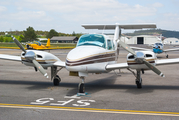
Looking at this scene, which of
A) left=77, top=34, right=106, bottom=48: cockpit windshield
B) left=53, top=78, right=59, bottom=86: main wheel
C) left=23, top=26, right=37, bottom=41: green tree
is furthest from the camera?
left=23, top=26, right=37, bottom=41: green tree

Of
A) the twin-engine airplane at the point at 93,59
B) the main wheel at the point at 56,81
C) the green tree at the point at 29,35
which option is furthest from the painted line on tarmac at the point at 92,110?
the green tree at the point at 29,35

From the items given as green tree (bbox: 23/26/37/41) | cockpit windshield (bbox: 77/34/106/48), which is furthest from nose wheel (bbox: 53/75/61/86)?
green tree (bbox: 23/26/37/41)

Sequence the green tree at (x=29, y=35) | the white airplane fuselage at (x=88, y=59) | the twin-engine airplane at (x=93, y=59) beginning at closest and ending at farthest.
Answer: the white airplane fuselage at (x=88, y=59) < the twin-engine airplane at (x=93, y=59) < the green tree at (x=29, y=35)

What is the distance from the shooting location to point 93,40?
11492 mm

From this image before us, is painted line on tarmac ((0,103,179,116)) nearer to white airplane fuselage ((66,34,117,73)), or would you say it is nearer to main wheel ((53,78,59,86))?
white airplane fuselage ((66,34,117,73))

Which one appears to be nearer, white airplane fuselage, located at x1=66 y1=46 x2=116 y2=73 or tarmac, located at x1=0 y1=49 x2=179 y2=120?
tarmac, located at x1=0 y1=49 x2=179 y2=120

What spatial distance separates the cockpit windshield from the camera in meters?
11.2

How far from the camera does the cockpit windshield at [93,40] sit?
1123cm

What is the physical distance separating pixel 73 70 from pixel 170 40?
20373cm

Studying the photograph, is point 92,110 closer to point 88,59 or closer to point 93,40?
point 88,59

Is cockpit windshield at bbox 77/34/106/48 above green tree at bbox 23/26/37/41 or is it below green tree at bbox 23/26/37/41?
below

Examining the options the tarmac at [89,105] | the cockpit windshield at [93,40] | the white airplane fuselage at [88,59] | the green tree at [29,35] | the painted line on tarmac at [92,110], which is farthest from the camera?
the green tree at [29,35]

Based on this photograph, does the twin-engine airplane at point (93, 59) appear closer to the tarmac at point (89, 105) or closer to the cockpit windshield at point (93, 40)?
the cockpit windshield at point (93, 40)

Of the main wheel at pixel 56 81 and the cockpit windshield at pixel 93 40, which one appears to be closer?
the cockpit windshield at pixel 93 40
